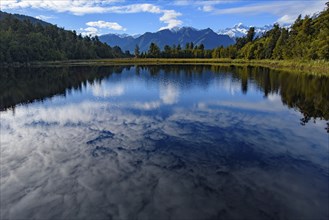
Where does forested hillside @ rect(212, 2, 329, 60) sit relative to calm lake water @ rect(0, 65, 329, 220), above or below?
above

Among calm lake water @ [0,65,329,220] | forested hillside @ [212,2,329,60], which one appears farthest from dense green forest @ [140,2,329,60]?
calm lake water @ [0,65,329,220]

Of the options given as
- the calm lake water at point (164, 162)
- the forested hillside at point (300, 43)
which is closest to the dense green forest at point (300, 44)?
the forested hillside at point (300, 43)

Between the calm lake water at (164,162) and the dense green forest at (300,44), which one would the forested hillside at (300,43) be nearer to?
the dense green forest at (300,44)

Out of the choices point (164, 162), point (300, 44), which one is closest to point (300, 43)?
point (300, 44)

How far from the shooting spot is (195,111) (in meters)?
33.3

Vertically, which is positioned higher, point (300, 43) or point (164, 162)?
point (300, 43)

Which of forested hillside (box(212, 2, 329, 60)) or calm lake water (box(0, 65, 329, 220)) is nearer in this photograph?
calm lake water (box(0, 65, 329, 220))

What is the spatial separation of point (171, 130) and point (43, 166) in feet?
39.4

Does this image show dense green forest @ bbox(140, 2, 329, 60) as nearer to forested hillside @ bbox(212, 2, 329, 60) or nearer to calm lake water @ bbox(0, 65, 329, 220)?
forested hillside @ bbox(212, 2, 329, 60)

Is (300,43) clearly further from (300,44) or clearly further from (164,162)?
(164,162)

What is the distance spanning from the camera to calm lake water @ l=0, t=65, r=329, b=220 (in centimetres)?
1278

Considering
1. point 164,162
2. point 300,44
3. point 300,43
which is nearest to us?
point 164,162

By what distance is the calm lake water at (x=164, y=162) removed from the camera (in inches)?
503

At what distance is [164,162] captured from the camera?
1803 centimetres
